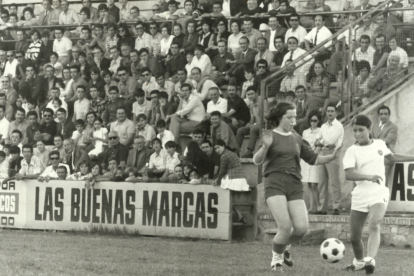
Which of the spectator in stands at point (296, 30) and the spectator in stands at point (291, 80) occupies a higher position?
the spectator in stands at point (296, 30)

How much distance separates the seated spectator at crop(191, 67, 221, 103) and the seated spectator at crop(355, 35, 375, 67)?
13.0 feet

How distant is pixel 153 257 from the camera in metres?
12.9

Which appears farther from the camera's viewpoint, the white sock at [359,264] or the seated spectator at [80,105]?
the seated spectator at [80,105]

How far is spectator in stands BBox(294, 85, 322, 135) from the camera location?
17188 mm

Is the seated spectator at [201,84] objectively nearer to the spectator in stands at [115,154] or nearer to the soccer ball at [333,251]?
the spectator in stands at [115,154]

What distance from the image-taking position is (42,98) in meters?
23.7

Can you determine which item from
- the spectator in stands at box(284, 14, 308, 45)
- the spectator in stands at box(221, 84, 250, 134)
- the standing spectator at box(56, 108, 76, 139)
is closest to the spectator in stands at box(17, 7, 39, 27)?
the standing spectator at box(56, 108, 76, 139)

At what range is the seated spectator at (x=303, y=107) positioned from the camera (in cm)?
1719

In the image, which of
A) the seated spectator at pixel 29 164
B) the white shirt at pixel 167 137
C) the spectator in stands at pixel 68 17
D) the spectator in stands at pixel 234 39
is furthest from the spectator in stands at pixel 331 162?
the spectator in stands at pixel 68 17

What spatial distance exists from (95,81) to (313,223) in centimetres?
859

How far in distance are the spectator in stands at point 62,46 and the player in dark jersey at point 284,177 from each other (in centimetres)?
1449

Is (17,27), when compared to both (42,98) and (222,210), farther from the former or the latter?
(222,210)

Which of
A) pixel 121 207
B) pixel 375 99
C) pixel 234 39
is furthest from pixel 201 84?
pixel 375 99

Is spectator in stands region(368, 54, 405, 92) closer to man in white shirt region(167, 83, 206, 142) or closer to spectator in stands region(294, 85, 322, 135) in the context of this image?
spectator in stands region(294, 85, 322, 135)
